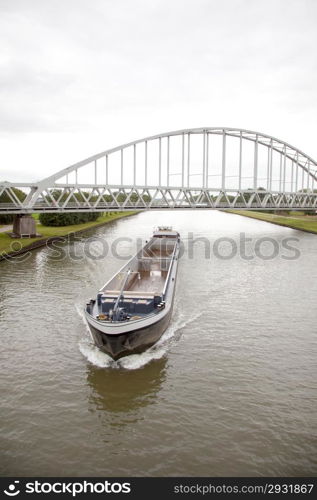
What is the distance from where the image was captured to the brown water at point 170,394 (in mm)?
9750

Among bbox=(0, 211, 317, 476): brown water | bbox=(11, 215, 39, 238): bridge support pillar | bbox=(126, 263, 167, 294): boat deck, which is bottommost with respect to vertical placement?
bbox=(0, 211, 317, 476): brown water

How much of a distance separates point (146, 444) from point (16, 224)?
1555 inches

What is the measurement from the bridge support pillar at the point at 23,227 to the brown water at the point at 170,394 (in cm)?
2358

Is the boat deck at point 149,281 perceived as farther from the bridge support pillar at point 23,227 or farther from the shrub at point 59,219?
the shrub at point 59,219

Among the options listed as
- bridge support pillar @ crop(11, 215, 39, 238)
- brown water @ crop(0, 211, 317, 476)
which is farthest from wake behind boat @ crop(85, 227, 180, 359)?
bridge support pillar @ crop(11, 215, 39, 238)

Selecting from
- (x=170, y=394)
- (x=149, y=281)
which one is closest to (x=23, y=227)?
(x=149, y=281)

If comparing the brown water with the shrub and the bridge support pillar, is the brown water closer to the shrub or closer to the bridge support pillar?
the bridge support pillar

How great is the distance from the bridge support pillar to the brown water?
23.6m

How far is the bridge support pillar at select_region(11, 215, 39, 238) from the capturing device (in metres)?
44.9

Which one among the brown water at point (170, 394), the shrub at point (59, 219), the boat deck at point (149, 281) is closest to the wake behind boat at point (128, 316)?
the boat deck at point (149, 281)

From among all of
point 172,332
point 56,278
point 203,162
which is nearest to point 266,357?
point 172,332

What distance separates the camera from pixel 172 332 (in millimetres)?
17609
